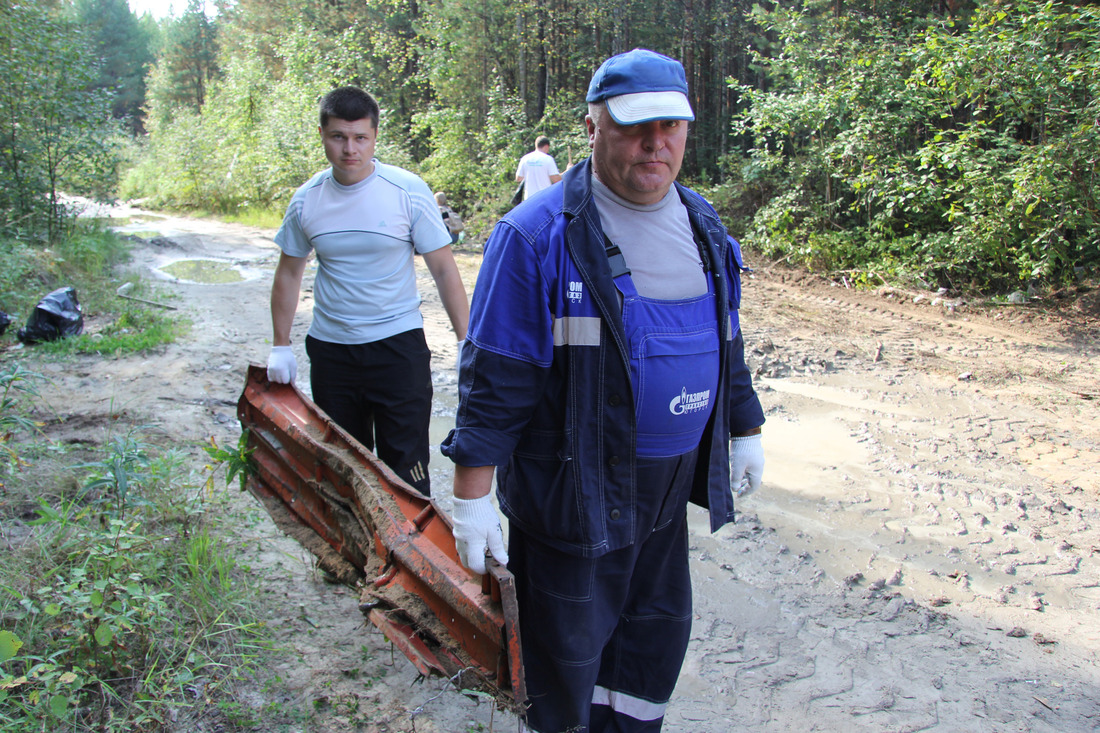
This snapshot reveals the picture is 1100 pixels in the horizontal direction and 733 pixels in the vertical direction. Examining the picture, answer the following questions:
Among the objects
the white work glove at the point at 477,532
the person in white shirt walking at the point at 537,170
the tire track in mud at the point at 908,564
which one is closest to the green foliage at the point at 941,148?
the tire track in mud at the point at 908,564

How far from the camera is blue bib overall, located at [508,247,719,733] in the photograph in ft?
6.06

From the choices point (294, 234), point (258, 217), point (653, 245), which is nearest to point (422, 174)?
point (258, 217)

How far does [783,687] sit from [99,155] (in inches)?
491

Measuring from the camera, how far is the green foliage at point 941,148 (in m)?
7.96

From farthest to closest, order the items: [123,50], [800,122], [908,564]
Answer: [123,50]
[800,122]
[908,564]

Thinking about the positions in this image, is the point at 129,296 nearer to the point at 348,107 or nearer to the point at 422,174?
the point at 348,107

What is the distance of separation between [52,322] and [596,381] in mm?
6636

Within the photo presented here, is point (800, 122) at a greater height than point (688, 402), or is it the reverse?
point (800, 122)

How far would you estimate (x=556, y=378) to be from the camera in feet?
6.00

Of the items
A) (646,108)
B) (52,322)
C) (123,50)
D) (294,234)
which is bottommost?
(52,322)

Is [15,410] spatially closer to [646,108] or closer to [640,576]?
[640,576]

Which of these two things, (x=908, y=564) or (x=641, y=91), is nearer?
(x=641, y=91)

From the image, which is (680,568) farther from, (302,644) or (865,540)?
(865,540)

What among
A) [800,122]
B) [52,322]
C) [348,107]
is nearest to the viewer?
[348,107]
